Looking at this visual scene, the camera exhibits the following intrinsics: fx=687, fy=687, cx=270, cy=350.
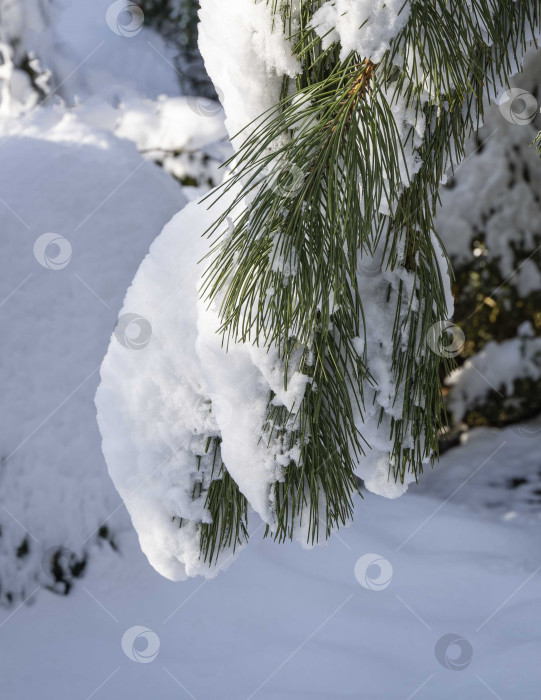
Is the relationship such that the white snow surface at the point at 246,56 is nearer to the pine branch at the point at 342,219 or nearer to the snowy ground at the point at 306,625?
the pine branch at the point at 342,219

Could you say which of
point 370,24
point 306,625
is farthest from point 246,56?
point 306,625

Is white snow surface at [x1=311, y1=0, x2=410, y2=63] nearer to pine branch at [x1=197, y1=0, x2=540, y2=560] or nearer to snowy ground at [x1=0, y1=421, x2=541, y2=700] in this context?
pine branch at [x1=197, y1=0, x2=540, y2=560]

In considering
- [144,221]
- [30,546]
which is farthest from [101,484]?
[144,221]

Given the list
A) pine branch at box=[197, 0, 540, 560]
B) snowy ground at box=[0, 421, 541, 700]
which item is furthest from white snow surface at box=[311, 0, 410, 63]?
snowy ground at box=[0, 421, 541, 700]

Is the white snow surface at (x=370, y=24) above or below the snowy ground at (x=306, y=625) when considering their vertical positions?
above

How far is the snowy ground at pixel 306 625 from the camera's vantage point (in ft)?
8.57

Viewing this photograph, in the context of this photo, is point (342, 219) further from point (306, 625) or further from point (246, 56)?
point (306, 625)

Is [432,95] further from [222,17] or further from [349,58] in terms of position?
[222,17]

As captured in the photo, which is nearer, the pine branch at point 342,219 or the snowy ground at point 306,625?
the pine branch at point 342,219

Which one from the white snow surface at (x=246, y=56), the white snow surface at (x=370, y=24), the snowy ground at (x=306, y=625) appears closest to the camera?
the white snow surface at (x=370, y=24)

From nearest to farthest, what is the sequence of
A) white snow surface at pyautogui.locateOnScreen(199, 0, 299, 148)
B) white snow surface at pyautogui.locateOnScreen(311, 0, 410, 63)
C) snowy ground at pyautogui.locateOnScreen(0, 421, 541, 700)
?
white snow surface at pyautogui.locateOnScreen(311, 0, 410, 63), white snow surface at pyautogui.locateOnScreen(199, 0, 299, 148), snowy ground at pyautogui.locateOnScreen(0, 421, 541, 700)

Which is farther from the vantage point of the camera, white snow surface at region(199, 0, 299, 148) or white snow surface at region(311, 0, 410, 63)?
white snow surface at region(199, 0, 299, 148)

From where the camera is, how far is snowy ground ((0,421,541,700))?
2.61 meters

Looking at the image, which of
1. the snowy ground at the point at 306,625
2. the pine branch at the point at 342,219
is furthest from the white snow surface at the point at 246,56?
the snowy ground at the point at 306,625
